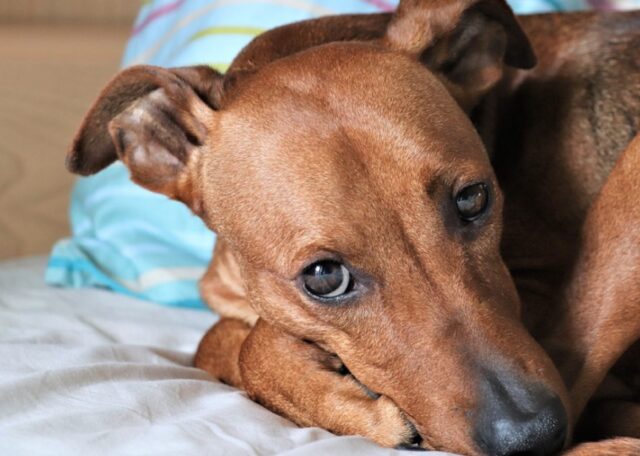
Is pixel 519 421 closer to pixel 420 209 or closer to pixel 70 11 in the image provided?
pixel 420 209

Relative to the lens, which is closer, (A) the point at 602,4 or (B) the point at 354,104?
(B) the point at 354,104

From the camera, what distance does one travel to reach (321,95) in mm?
2223

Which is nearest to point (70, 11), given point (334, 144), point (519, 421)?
point (334, 144)

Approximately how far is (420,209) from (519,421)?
500 millimetres

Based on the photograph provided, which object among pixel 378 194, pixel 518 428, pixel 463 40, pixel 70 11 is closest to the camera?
pixel 518 428

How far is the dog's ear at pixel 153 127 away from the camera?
2.51m

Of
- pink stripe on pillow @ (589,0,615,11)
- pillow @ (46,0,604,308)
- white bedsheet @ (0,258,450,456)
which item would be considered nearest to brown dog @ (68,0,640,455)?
white bedsheet @ (0,258,450,456)

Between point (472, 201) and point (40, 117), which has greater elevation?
point (472, 201)

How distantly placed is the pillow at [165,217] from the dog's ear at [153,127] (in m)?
0.83

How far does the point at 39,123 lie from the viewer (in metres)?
4.10

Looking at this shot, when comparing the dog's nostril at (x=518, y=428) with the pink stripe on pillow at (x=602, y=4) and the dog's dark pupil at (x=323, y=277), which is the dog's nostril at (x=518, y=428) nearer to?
the dog's dark pupil at (x=323, y=277)

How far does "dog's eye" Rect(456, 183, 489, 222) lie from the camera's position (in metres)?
2.16

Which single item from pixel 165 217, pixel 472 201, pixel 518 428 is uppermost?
pixel 472 201

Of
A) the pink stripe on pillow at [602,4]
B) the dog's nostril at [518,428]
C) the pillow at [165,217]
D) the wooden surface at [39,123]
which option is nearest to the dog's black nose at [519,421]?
the dog's nostril at [518,428]
